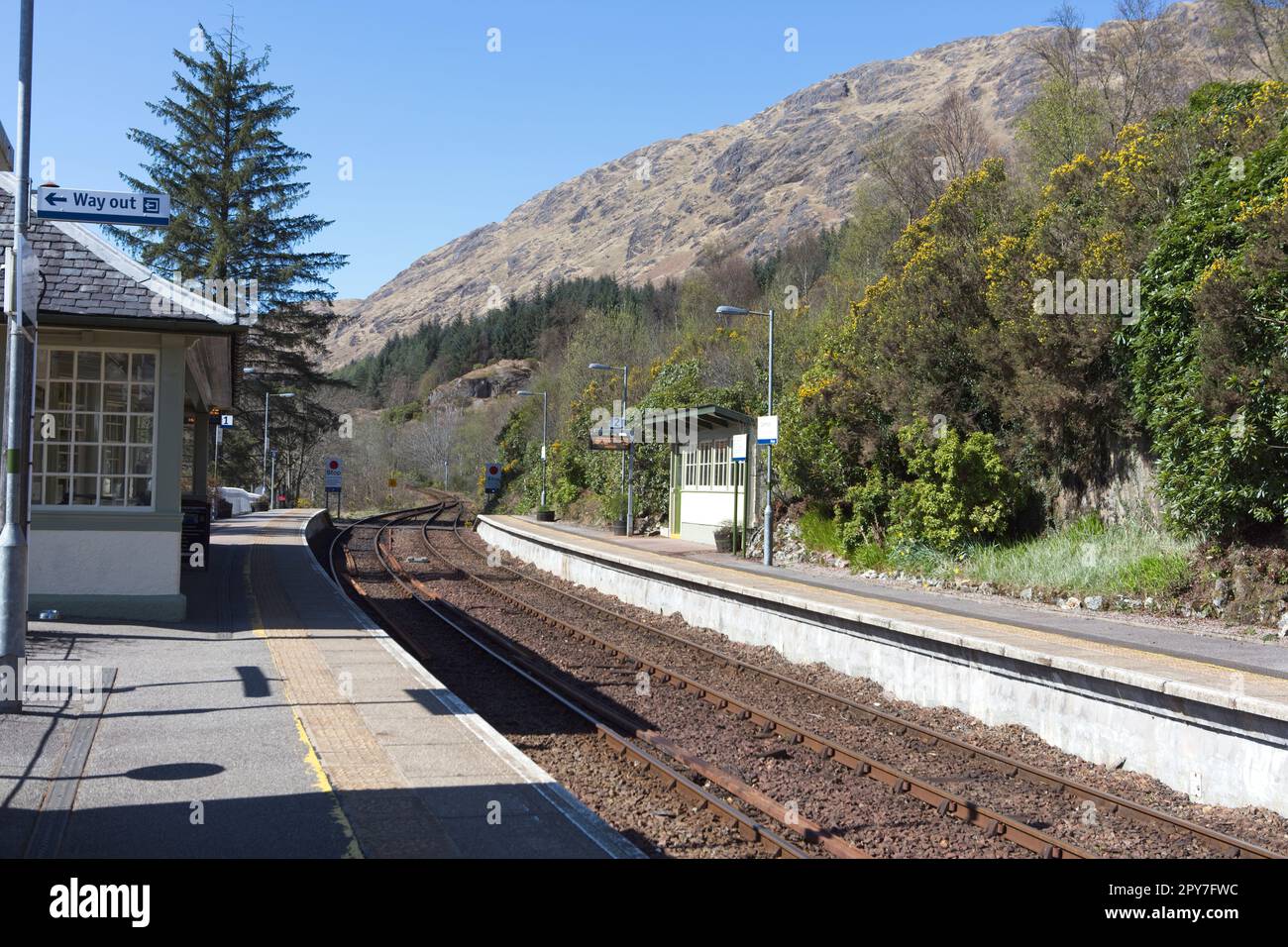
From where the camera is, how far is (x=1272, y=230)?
1391cm

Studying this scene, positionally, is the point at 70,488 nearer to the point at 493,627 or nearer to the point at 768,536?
the point at 493,627

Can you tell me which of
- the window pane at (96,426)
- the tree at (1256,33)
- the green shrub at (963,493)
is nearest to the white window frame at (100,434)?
the window pane at (96,426)

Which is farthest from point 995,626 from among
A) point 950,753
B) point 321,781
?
point 321,781

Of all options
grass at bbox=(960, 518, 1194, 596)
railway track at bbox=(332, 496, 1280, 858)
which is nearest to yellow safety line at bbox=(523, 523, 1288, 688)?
railway track at bbox=(332, 496, 1280, 858)

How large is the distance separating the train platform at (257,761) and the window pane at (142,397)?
9.67ft

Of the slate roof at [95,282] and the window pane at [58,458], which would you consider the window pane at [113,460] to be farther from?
the slate roof at [95,282]

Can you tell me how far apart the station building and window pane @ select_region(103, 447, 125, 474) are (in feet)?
0.04

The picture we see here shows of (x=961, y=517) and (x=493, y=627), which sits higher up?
(x=961, y=517)

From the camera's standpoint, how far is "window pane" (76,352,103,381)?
1320 centimetres

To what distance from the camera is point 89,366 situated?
13.2 m

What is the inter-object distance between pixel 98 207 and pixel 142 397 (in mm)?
4874

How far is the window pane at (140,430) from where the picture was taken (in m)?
13.3
